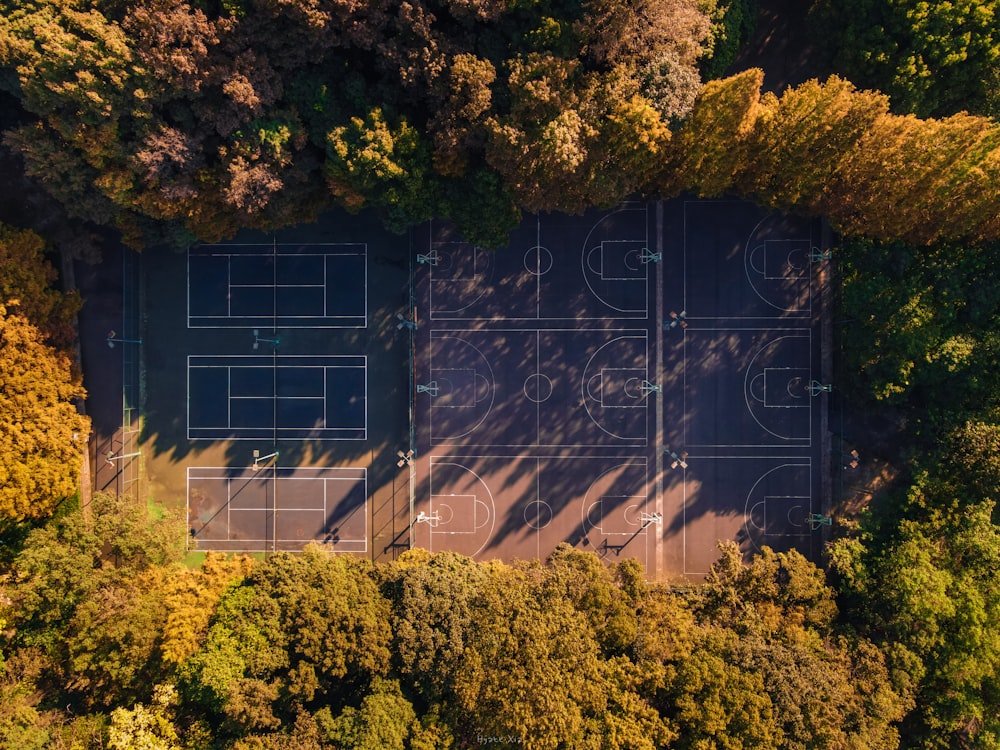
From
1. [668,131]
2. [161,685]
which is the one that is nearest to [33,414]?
[161,685]

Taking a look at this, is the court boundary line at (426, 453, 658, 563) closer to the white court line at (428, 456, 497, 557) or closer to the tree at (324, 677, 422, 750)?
the white court line at (428, 456, 497, 557)

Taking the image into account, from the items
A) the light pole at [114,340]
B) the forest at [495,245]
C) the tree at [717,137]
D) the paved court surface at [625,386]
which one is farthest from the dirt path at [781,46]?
the light pole at [114,340]

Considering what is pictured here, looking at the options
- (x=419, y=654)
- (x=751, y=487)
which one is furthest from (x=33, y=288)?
(x=751, y=487)

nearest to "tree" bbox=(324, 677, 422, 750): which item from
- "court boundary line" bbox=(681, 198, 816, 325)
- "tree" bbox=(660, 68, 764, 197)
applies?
"court boundary line" bbox=(681, 198, 816, 325)

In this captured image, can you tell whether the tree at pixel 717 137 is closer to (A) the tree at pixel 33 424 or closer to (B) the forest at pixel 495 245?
(B) the forest at pixel 495 245

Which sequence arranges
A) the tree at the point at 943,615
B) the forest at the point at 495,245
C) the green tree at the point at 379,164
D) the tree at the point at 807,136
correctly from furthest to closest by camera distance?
1. the tree at the point at 943,615
2. the green tree at the point at 379,164
3. the tree at the point at 807,136
4. the forest at the point at 495,245

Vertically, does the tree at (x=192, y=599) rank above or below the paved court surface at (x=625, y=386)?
below

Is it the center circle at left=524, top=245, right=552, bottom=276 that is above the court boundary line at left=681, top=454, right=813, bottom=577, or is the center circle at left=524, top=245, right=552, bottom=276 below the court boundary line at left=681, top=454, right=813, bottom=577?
above
